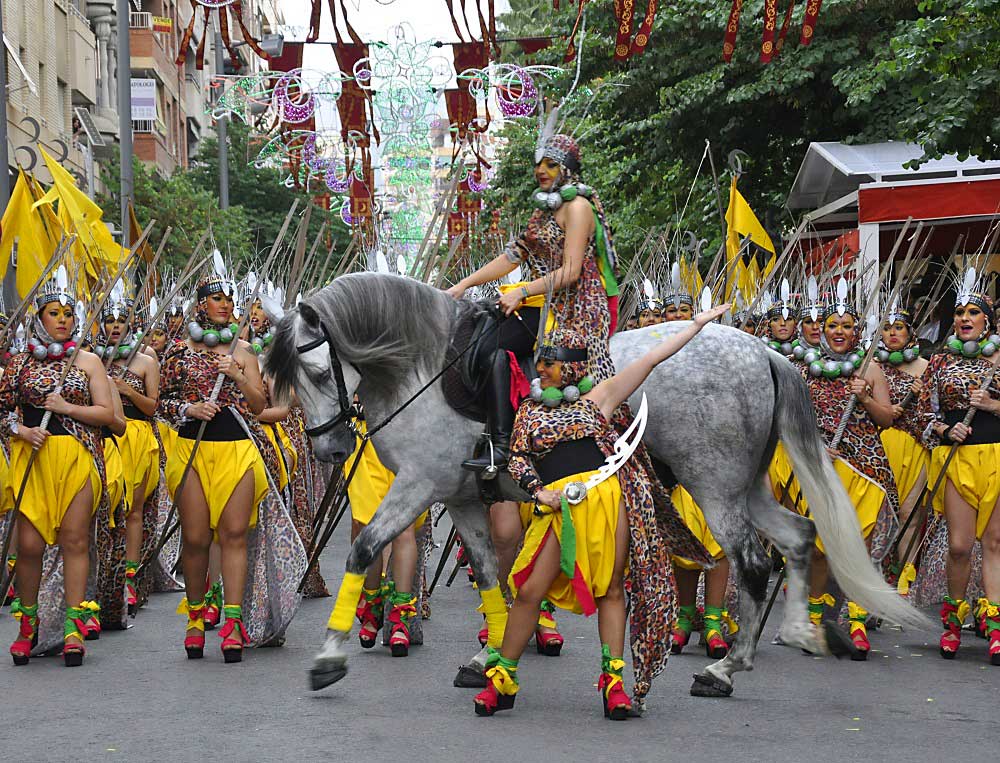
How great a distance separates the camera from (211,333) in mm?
9836

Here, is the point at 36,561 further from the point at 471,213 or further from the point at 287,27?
the point at 471,213

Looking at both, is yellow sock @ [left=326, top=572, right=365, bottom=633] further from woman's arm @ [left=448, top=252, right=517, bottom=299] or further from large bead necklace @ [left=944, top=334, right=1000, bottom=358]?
large bead necklace @ [left=944, top=334, right=1000, bottom=358]

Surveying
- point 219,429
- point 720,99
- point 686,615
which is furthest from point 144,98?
point 686,615

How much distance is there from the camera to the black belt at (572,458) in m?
7.60

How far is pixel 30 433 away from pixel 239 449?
111cm

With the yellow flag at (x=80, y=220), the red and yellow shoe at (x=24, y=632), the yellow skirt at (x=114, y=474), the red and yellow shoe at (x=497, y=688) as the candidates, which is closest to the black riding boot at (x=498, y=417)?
the red and yellow shoe at (x=497, y=688)

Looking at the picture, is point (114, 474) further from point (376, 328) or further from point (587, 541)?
point (587, 541)

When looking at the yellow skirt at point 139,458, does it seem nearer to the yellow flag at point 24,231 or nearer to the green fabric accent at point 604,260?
the yellow flag at point 24,231

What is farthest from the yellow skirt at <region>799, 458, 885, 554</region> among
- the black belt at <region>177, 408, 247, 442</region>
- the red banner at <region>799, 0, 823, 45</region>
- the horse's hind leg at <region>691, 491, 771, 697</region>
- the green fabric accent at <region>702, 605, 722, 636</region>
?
the red banner at <region>799, 0, 823, 45</region>

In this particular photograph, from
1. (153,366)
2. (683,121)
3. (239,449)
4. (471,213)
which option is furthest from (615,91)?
(239,449)

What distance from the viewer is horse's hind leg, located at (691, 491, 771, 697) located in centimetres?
831

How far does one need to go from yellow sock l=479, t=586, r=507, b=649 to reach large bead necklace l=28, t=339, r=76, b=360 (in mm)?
2737

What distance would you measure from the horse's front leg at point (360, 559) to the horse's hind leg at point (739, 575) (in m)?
1.51

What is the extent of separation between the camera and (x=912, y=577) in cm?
1173
